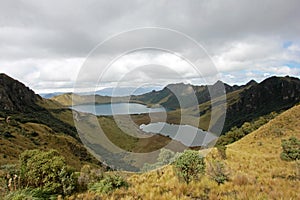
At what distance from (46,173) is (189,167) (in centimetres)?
574

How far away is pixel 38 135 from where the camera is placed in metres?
117

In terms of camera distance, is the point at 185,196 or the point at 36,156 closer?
the point at 185,196

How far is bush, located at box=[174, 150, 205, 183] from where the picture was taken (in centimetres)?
984

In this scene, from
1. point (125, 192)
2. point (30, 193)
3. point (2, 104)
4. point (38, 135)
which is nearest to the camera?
point (30, 193)

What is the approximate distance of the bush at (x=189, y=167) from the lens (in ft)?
32.3

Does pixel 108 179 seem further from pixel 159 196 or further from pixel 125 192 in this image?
pixel 159 196

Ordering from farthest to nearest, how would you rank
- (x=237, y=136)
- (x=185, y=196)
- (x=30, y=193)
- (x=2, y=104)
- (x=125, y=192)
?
(x=2, y=104) → (x=237, y=136) → (x=125, y=192) → (x=185, y=196) → (x=30, y=193)

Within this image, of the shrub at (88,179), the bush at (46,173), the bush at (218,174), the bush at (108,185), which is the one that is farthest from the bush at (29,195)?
the bush at (218,174)

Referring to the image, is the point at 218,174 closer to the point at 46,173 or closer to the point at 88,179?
the point at 88,179

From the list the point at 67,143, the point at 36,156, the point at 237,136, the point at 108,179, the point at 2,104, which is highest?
the point at 2,104

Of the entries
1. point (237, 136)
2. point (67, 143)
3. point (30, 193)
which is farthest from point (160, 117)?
point (67, 143)

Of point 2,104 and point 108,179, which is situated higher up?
point 2,104

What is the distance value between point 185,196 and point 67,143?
395ft

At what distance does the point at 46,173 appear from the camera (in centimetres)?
865
